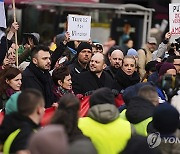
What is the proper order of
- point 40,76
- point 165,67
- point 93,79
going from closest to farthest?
point 40,76
point 165,67
point 93,79

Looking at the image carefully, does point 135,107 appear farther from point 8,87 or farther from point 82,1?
point 82,1

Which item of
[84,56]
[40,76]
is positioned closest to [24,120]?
[40,76]

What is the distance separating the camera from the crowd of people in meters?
6.76

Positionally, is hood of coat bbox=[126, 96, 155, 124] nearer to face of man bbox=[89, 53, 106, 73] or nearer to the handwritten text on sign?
face of man bbox=[89, 53, 106, 73]

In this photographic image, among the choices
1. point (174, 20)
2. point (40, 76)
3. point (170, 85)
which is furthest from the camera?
point (174, 20)

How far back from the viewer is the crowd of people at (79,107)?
266 inches

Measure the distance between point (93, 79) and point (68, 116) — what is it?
4936 mm

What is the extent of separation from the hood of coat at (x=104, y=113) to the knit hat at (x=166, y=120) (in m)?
0.51

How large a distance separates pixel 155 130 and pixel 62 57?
20.4 feet

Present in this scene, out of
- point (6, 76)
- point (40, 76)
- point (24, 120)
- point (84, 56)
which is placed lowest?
point (84, 56)

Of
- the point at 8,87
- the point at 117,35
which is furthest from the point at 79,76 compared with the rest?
the point at 117,35

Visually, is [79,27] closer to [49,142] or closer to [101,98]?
[101,98]

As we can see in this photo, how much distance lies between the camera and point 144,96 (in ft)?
26.3

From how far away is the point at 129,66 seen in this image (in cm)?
1201
